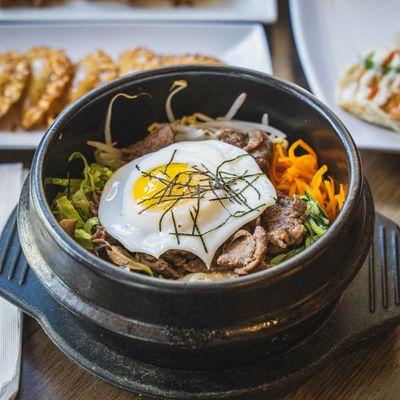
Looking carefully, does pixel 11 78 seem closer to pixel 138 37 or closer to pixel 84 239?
pixel 138 37

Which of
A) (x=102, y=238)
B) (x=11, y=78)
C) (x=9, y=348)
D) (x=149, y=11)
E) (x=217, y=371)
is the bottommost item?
(x=9, y=348)

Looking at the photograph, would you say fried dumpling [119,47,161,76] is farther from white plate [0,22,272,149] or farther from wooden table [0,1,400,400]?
wooden table [0,1,400,400]

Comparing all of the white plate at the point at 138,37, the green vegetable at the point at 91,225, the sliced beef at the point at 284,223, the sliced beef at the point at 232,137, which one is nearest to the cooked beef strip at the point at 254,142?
the sliced beef at the point at 232,137

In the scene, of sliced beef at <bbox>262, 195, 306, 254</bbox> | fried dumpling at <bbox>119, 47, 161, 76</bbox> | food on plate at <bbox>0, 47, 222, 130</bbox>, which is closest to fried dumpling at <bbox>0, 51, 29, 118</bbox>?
food on plate at <bbox>0, 47, 222, 130</bbox>

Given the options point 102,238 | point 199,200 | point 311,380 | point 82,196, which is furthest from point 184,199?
point 311,380

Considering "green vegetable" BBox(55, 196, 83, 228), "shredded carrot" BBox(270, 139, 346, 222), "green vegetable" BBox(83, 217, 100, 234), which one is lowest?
"green vegetable" BBox(83, 217, 100, 234)

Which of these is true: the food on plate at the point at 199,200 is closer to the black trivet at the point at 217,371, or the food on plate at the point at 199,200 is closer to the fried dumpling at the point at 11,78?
the black trivet at the point at 217,371

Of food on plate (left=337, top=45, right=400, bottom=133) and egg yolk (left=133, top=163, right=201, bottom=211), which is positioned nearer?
egg yolk (left=133, top=163, right=201, bottom=211)
